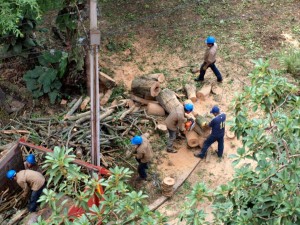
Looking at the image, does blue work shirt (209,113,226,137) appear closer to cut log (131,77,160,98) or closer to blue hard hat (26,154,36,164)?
cut log (131,77,160,98)

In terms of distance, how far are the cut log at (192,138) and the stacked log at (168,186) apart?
1278 millimetres

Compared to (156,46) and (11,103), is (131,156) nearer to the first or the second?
(11,103)

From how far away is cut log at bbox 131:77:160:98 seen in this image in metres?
9.60

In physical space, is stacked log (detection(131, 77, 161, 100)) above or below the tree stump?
above

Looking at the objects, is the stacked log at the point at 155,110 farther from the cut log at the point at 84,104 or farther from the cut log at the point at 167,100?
the cut log at the point at 84,104

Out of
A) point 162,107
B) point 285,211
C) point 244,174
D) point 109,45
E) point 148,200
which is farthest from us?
point 109,45

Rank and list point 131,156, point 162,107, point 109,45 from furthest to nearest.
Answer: point 109,45 → point 162,107 → point 131,156

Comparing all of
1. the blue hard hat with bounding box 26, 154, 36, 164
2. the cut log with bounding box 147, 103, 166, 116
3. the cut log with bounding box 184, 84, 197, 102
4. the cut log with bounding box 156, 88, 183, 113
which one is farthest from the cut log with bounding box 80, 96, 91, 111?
the cut log with bounding box 184, 84, 197, 102

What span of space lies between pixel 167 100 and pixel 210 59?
1.61 m

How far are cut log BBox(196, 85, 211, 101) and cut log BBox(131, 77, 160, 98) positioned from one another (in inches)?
43.2

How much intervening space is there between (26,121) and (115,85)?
2.27 m

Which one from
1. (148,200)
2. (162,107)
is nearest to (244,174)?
(148,200)

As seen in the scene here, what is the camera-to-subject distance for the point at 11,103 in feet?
32.8

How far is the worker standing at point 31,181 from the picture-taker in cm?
746
